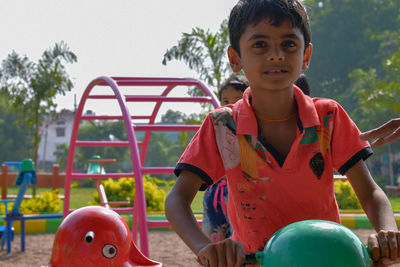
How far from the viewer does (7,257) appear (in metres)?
6.26

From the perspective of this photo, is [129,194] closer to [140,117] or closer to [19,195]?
[19,195]

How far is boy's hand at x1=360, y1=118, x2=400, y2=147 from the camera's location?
1065mm

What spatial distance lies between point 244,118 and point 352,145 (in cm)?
27

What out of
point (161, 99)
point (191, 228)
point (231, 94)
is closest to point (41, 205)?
point (161, 99)

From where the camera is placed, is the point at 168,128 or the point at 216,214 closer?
the point at 216,214

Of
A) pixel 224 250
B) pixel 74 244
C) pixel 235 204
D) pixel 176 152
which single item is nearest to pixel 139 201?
pixel 74 244

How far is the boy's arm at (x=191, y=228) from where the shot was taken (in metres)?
0.95

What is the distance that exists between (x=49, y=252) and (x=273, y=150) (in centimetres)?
582

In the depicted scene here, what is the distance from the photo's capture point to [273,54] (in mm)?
1300

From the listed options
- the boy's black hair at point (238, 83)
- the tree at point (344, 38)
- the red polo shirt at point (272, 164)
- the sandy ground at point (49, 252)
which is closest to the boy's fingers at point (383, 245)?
the red polo shirt at point (272, 164)

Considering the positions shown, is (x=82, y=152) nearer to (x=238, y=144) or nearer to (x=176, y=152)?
(x=176, y=152)

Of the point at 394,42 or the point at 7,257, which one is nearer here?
Result: the point at 7,257

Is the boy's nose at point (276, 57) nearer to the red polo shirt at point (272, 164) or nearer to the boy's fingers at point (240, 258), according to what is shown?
the red polo shirt at point (272, 164)

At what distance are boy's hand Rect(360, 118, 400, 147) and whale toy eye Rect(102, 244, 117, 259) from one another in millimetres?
1569
